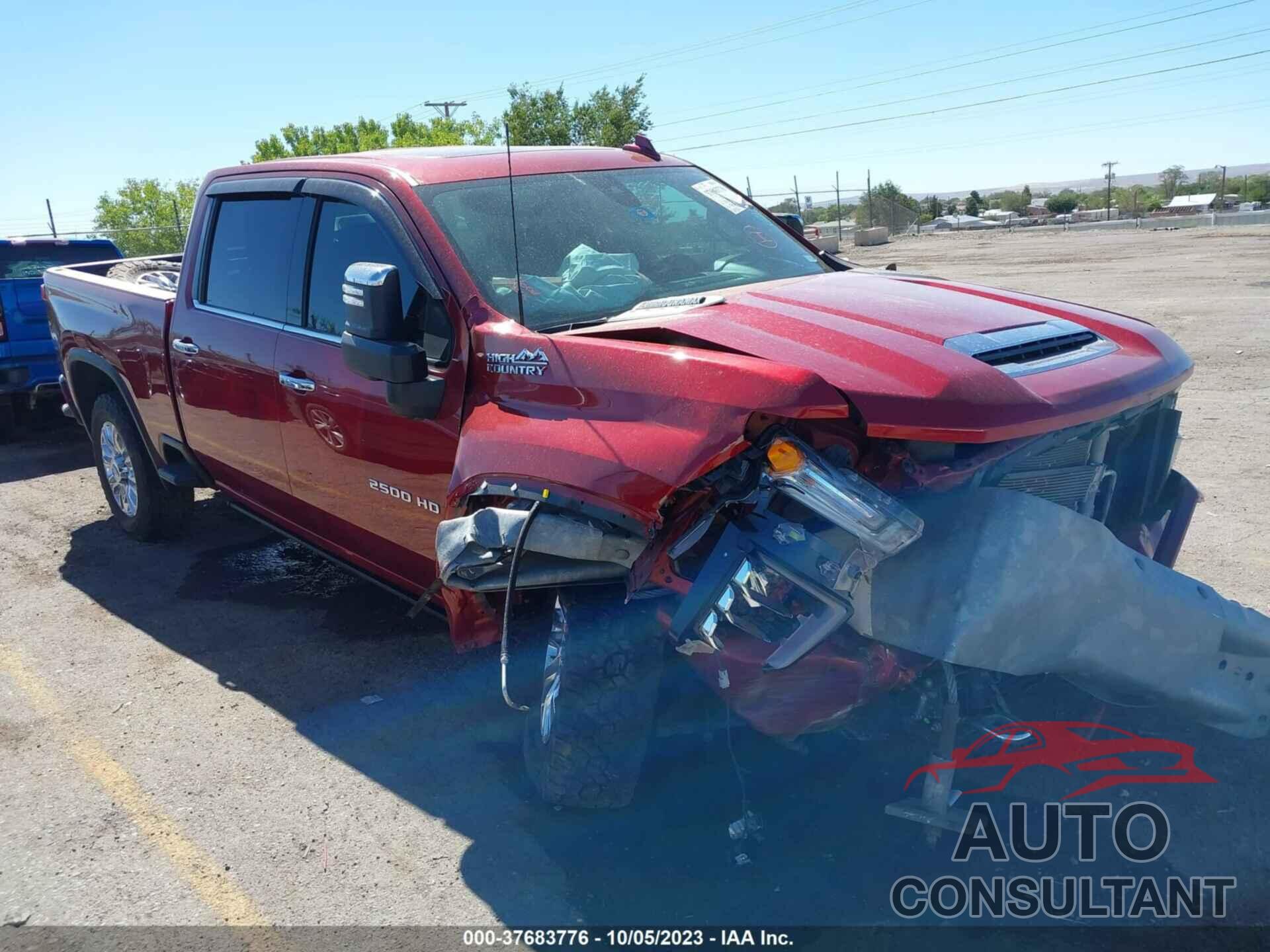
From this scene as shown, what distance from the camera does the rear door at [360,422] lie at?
3881 mm

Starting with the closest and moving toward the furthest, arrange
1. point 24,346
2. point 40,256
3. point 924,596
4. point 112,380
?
point 924,596
point 112,380
point 24,346
point 40,256

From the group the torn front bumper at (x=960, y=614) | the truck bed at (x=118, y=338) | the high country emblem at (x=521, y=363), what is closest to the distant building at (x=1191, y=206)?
the truck bed at (x=118, y=338)

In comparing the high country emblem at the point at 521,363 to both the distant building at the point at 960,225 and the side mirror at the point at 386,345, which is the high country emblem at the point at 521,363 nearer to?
the side mirror at the point at 386,345

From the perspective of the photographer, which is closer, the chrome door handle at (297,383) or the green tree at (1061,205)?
the chrome door handle at (297,383)

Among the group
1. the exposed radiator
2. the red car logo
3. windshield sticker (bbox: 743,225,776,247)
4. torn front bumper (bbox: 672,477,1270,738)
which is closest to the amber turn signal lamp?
torn front bumper (bbox: 672,477,1270,738)

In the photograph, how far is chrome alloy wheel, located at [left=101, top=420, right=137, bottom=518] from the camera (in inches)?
258

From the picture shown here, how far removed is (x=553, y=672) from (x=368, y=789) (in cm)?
103

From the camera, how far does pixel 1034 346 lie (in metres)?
3.37

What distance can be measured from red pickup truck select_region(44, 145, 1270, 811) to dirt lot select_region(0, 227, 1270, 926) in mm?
288

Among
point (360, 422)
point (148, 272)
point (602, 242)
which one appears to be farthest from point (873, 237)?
point (360, 422)

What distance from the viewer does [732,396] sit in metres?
2.91

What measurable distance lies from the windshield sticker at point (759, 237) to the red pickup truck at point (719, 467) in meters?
0.23

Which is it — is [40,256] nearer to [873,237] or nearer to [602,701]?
[602,701]

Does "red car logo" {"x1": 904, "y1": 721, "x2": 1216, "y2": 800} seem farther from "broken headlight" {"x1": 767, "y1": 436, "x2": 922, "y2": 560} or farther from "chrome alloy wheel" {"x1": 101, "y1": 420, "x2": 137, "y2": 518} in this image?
"chrome alloy wheel" {"x1": 101, "y1": 420, "x2": 137, "y2": 518}
